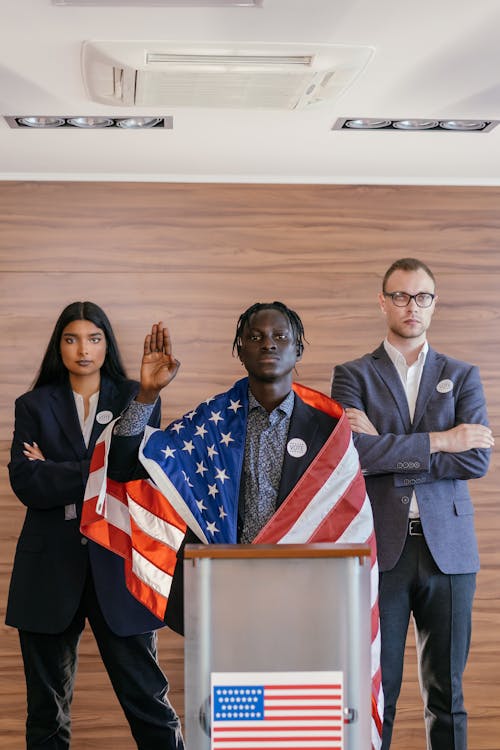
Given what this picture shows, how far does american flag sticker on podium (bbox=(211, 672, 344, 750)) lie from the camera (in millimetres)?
2141

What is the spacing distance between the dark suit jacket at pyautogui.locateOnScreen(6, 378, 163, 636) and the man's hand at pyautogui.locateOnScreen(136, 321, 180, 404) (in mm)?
373

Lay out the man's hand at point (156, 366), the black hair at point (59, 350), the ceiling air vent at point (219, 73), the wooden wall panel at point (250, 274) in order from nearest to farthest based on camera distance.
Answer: the man's hand at point (156, 366), the ceiling air vent at point (219, 73), the black hair at point (59, 350), the wooden wall panel at point (250, 274)

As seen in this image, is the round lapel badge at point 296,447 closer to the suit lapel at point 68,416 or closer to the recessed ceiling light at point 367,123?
the suit lapel at point 68,416

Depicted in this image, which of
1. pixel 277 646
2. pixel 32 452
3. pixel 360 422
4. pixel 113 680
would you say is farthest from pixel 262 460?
pixel 113 680

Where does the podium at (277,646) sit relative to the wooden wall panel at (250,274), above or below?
below

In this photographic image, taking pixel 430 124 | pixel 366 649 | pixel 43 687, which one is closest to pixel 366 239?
pixel 430 124

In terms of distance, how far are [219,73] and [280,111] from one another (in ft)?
1.60

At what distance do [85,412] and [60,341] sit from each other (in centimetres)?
29

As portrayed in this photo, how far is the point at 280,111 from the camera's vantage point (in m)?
3.69

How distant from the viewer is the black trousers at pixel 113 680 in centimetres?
348

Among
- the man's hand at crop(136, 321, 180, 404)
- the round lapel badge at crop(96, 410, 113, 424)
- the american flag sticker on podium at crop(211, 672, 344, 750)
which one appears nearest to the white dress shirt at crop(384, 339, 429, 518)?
the man's hand at crop(136, 321, 180, 404)

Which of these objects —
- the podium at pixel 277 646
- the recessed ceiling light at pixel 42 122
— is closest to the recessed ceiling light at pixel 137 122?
the recessed ceiling light at pixel 42 122

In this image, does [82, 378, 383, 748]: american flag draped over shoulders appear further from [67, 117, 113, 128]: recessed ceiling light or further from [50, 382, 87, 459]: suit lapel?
[67, 117, 113, 128]: recessed ceiling light

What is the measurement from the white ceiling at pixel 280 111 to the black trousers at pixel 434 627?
160 centimetres
